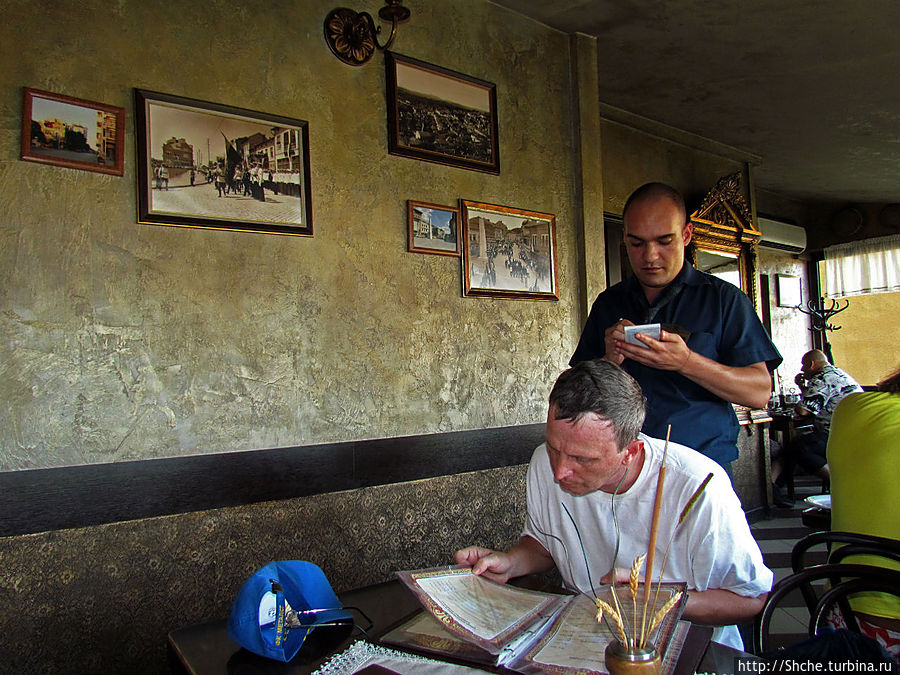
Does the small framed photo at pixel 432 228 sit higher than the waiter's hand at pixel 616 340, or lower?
higher

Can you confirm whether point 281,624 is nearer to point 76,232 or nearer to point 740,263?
point 76,232

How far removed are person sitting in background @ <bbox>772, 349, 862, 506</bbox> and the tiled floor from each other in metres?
0.32

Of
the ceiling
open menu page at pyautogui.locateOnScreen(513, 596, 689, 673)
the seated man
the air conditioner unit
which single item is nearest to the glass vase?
open menu page at pyautogui.locateOnScreen(513, 596, 689, 673)

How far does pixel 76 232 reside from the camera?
2355mm

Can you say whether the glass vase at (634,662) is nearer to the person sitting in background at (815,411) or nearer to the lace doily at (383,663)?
the lace doily at (383,663)

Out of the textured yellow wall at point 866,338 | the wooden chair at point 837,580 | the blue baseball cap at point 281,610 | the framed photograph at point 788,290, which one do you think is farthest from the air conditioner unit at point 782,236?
the blue baseball cap at point 281,610

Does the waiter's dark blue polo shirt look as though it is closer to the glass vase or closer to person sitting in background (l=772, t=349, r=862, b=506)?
the glass vase

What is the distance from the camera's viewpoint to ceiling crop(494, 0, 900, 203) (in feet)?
13.4

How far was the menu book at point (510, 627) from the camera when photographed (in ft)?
3.67

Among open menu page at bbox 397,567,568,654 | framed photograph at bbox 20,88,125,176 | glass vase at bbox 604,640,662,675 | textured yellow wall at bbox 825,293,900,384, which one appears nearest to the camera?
glass vase at bbox 604,640,662,675

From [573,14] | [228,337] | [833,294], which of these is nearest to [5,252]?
[228,337]

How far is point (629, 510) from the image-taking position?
1588 mm

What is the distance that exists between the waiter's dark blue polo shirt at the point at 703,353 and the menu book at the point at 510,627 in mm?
1022

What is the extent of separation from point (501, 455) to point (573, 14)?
2.65 metres
